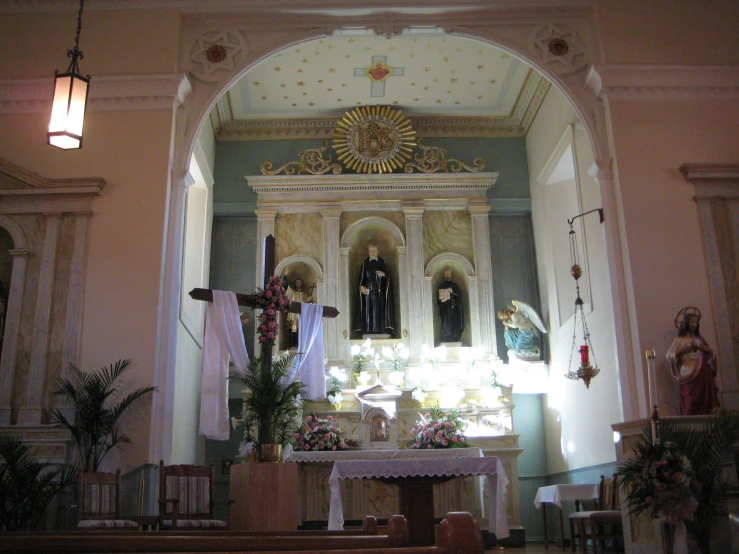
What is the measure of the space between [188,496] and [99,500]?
89cm

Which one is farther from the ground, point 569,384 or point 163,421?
point 569,384

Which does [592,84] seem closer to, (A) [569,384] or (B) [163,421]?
(A) [569,384]

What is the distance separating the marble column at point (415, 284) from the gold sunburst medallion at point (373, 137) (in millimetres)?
891

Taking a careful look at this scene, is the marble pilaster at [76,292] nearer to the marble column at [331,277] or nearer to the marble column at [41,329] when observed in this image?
the marble column at [41,329]

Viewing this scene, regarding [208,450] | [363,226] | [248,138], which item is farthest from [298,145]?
[208,450]

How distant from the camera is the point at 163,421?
792 centimetres

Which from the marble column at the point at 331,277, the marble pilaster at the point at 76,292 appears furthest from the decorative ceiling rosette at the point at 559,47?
the marble pilaster at the point at 76,292

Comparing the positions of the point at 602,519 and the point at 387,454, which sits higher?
the point at 387,454

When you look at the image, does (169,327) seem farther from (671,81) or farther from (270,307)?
(671,81)

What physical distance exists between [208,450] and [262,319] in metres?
4.22

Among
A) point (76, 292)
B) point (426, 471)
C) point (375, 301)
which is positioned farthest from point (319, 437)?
point (76, 292)

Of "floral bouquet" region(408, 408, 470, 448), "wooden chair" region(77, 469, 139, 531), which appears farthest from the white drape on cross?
"floral bouquet" region(408, 408, 470, 448)

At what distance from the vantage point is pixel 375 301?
1145 centimetres

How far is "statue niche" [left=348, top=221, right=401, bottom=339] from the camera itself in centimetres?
1144
